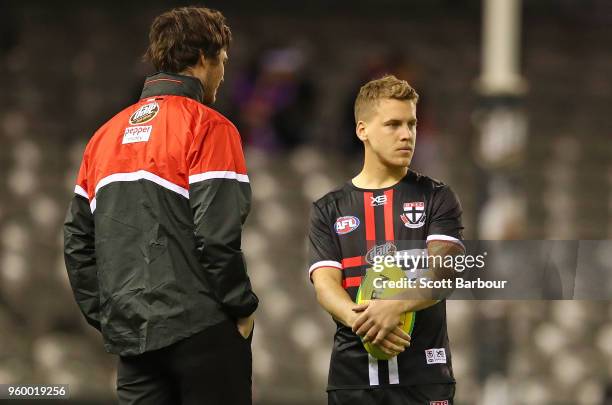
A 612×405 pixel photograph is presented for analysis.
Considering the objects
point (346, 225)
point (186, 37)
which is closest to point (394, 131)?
point (346, 225)

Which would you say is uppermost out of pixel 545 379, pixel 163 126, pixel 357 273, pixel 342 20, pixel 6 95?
pixel 342 20

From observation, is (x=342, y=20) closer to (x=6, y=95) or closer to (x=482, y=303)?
(x=6, y=95)

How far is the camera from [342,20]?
41.1 feet

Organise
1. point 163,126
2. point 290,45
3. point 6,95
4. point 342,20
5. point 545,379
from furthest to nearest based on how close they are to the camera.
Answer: point 342,20 < point 290,45 < point 6,95 < point 545,379 < point 163,126

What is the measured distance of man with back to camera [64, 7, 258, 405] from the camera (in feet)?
10.8

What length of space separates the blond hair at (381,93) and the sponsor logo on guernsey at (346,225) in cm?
30

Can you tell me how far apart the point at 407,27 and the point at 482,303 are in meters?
5.25

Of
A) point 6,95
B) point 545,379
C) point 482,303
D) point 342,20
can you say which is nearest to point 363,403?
point 482,303

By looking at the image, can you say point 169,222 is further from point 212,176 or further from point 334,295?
point 334,295

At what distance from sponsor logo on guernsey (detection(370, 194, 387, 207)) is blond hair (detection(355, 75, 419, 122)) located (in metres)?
0.24

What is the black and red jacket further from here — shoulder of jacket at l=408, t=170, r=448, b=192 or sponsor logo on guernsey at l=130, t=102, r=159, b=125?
shoulder of jacket at l=408, t=170, r=448, b=192

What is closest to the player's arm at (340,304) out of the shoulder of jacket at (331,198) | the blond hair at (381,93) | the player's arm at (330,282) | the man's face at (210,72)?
the player's arm at (330,282)

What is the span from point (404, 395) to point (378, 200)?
571mm

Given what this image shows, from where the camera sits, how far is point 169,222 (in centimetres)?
333
